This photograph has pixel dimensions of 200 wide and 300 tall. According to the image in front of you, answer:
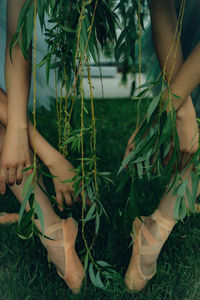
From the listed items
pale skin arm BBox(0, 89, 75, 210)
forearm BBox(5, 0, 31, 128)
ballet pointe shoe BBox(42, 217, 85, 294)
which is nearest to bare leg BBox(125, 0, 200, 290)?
ballet pointe shoe BBox(42, 217, 85, 294)

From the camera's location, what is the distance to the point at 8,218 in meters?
1.54

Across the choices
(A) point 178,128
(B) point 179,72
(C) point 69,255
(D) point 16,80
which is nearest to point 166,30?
(B) point 179,72

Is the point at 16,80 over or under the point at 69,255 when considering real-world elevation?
over

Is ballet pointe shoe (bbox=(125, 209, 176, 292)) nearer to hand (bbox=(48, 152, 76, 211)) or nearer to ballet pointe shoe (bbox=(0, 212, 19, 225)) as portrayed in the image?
hand (bbox=(48, 152, 76, 211))

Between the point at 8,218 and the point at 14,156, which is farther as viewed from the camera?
the point at 8,218

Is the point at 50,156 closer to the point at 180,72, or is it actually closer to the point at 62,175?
the point at 62,175

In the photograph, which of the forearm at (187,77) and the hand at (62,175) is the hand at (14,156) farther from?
the forearm at (187,77)

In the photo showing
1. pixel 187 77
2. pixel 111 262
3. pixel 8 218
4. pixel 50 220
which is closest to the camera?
pixel 187 77

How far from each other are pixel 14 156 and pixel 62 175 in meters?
0.16

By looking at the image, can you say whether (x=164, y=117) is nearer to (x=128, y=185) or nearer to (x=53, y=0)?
(x=128, y=185)

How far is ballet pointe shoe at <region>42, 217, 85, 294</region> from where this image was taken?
1.10 meters

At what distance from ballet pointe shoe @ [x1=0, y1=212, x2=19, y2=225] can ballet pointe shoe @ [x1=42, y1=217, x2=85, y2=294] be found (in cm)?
47

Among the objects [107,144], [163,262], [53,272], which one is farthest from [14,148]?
[107,144]

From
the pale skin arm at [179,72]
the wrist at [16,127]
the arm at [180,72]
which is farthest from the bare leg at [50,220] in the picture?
the arm at [180,72]
